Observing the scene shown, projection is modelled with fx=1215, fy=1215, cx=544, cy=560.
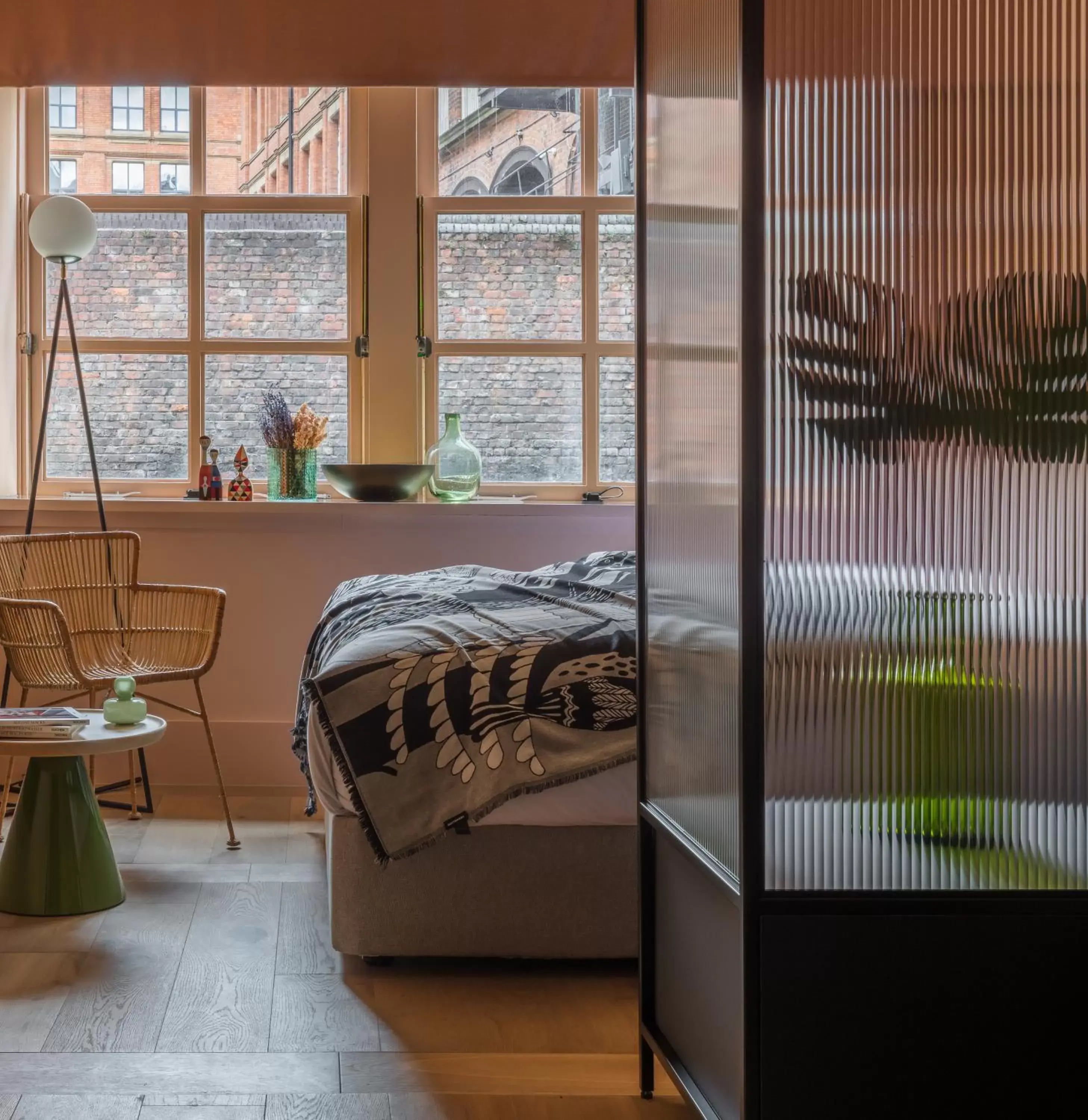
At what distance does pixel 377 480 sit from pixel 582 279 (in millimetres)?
1137

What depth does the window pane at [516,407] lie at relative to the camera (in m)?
4.64

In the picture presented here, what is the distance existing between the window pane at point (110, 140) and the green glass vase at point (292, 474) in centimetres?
114

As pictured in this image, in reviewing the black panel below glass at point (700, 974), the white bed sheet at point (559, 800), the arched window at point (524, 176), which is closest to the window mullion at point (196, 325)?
the arched window at point (524, 176)

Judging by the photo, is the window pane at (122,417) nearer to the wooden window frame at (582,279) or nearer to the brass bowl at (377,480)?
the brass bowl at (377,480)

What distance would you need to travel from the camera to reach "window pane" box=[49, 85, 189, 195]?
4574mm

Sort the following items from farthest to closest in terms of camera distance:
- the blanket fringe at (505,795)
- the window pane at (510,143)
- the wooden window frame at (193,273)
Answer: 1. the window pane at (510,143)
2. the wooden window frame at (193,273)
3. the blanket fringe at (505,795)

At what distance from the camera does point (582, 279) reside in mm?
4645

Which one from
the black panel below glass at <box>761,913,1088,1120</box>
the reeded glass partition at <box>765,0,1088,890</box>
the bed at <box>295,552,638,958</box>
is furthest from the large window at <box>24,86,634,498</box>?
the black panel below glass at <box>761,913,1088,1120</box>

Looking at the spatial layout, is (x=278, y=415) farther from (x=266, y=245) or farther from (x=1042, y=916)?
(x=1042, y=916)

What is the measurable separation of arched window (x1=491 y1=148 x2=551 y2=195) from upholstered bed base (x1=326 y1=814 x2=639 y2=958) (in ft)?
9.78

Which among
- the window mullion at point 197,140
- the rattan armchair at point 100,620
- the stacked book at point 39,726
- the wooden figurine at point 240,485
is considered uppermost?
the window mullion at point 197,140

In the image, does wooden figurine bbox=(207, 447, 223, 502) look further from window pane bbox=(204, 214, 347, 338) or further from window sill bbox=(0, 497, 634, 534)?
window pane bbox=(204, 214, 347, 338)

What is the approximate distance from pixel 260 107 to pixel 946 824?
13.3ft

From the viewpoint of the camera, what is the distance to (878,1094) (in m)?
1.46
